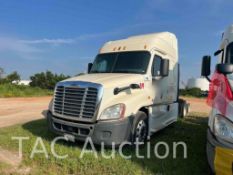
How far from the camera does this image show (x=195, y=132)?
9.48 meters

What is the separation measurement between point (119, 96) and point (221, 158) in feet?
10.2

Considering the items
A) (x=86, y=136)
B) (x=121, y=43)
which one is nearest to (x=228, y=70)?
(x=86, y=136)

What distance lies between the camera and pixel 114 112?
6.47 m

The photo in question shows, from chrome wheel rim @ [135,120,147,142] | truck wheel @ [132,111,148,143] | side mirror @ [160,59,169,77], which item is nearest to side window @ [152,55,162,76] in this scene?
side mirror @ [160,59,169,77]

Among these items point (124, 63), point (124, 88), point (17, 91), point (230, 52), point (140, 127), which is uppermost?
point (230, 52)

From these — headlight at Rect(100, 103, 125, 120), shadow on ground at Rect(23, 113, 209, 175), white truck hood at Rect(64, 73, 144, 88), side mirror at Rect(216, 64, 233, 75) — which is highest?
side mirror at Rect(216, 64, 233, 75)

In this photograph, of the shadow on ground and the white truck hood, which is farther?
the white truck hood

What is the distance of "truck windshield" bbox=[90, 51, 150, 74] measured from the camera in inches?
308

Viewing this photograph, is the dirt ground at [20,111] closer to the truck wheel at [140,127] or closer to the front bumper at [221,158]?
the truck wheel at [140,127]

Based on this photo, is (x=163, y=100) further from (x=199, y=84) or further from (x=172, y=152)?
(x=199, y=84)

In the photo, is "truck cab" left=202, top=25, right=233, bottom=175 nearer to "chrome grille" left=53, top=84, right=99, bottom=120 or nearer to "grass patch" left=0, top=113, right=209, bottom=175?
"grass patch" left=0, top=113, right=209, bottom=175

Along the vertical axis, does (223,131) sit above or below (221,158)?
above

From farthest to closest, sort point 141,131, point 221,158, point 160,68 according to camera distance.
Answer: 1. point 160,68
2. point 141,131
3. point 221,158

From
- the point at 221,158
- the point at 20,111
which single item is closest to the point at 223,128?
the point at 221,158
